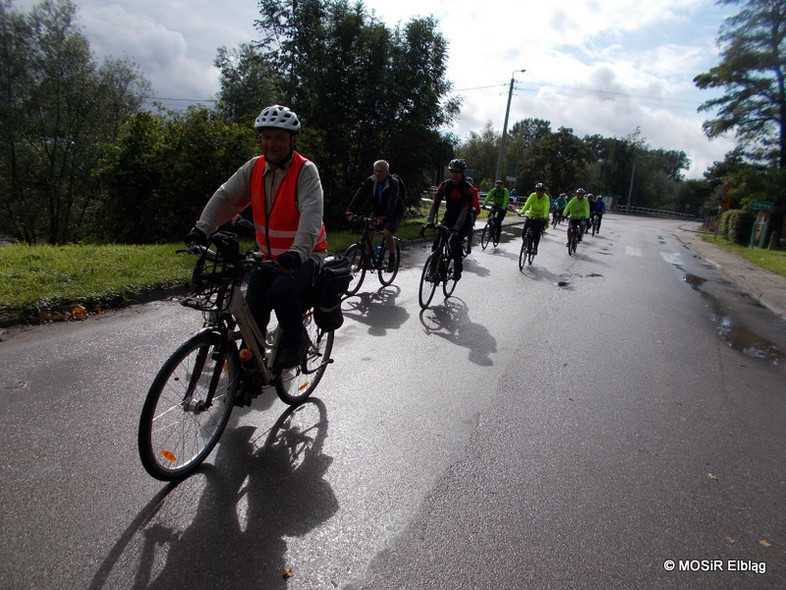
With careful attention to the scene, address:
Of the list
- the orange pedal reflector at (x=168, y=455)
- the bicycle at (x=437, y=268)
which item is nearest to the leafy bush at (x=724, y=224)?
the bicycle at (x=437, y=268)

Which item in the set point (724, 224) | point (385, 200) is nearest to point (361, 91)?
point (385, 200)

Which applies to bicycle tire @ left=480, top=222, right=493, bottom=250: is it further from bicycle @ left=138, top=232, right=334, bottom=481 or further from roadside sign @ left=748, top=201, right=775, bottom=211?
roadside sign @ left=748, top=201, right=775, bottom=211

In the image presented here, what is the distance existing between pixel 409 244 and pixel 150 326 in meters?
9.36

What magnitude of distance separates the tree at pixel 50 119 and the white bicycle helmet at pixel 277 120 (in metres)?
20.0

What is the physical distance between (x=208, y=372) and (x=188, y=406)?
0.22m

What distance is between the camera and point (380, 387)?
Answer: 429cm

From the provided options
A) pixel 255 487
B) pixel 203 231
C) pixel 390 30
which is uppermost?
pixel 390 30

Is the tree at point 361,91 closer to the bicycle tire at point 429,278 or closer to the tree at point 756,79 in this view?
the bicycle tire at point 429,278

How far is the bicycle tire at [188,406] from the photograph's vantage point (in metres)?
2.62

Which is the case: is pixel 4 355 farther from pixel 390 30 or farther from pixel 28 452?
pixel 390 30

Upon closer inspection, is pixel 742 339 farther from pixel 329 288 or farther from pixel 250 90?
pixel 250 90

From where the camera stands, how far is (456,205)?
7.93m

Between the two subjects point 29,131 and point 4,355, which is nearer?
point 4,355

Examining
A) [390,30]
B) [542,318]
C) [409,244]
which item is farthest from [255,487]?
[390,30]
